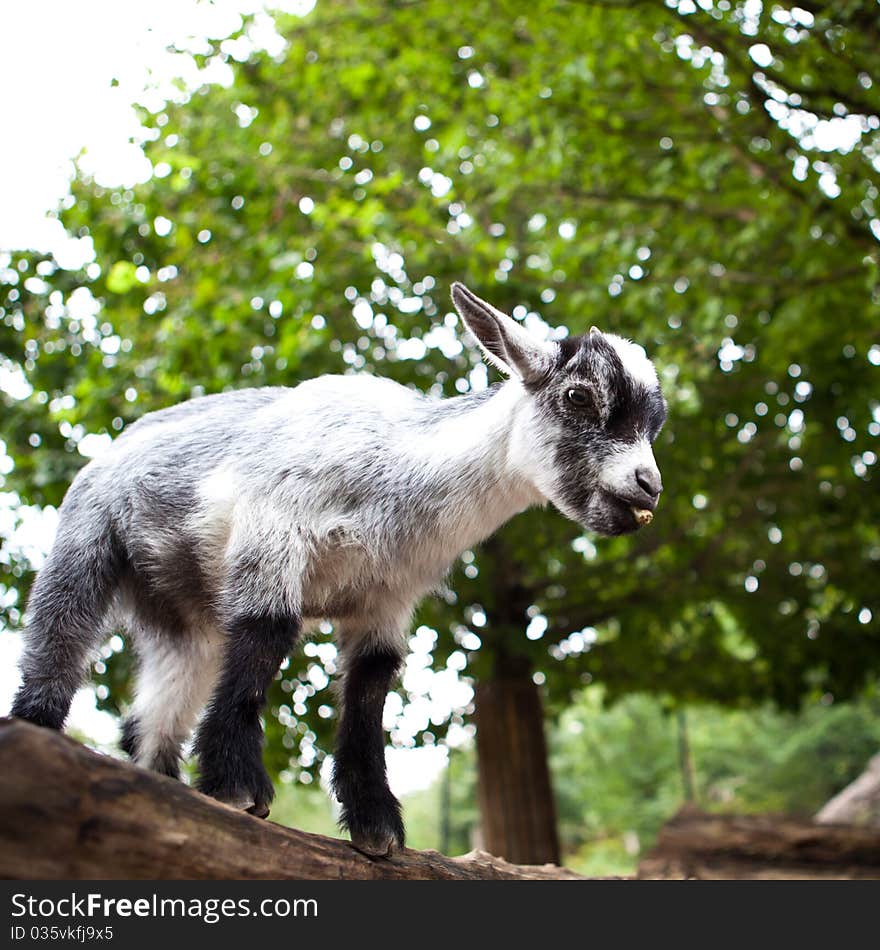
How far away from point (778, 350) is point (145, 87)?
6.42m

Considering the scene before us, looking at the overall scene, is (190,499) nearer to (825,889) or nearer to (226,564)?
(226,564)

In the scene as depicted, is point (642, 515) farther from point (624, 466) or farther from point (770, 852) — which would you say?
point (770, 852)

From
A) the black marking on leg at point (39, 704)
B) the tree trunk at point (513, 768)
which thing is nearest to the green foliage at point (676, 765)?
the tree trunk at point (513, 768)

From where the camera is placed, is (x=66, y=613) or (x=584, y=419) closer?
(x=584, y=419)

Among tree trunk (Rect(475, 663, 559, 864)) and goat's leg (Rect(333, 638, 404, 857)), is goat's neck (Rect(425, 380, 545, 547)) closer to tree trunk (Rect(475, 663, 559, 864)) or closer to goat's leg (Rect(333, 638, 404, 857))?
goat's leg (Rect(333, 638, 404, 857))

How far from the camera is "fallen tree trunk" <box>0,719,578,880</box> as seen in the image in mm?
3014

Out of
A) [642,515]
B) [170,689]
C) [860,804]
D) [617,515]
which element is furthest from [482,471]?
[860,804]

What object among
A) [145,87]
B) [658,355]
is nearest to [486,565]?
[658,355]

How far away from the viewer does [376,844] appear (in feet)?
13.9

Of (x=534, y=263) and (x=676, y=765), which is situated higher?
(x=534, y=263)

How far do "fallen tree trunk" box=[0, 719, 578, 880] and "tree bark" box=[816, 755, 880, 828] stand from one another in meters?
13.2

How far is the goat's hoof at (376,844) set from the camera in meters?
4.17

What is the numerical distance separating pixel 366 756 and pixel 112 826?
1.44 m

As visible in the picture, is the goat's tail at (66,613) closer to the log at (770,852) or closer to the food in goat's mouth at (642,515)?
the food in goat's mouth at (642,515)
